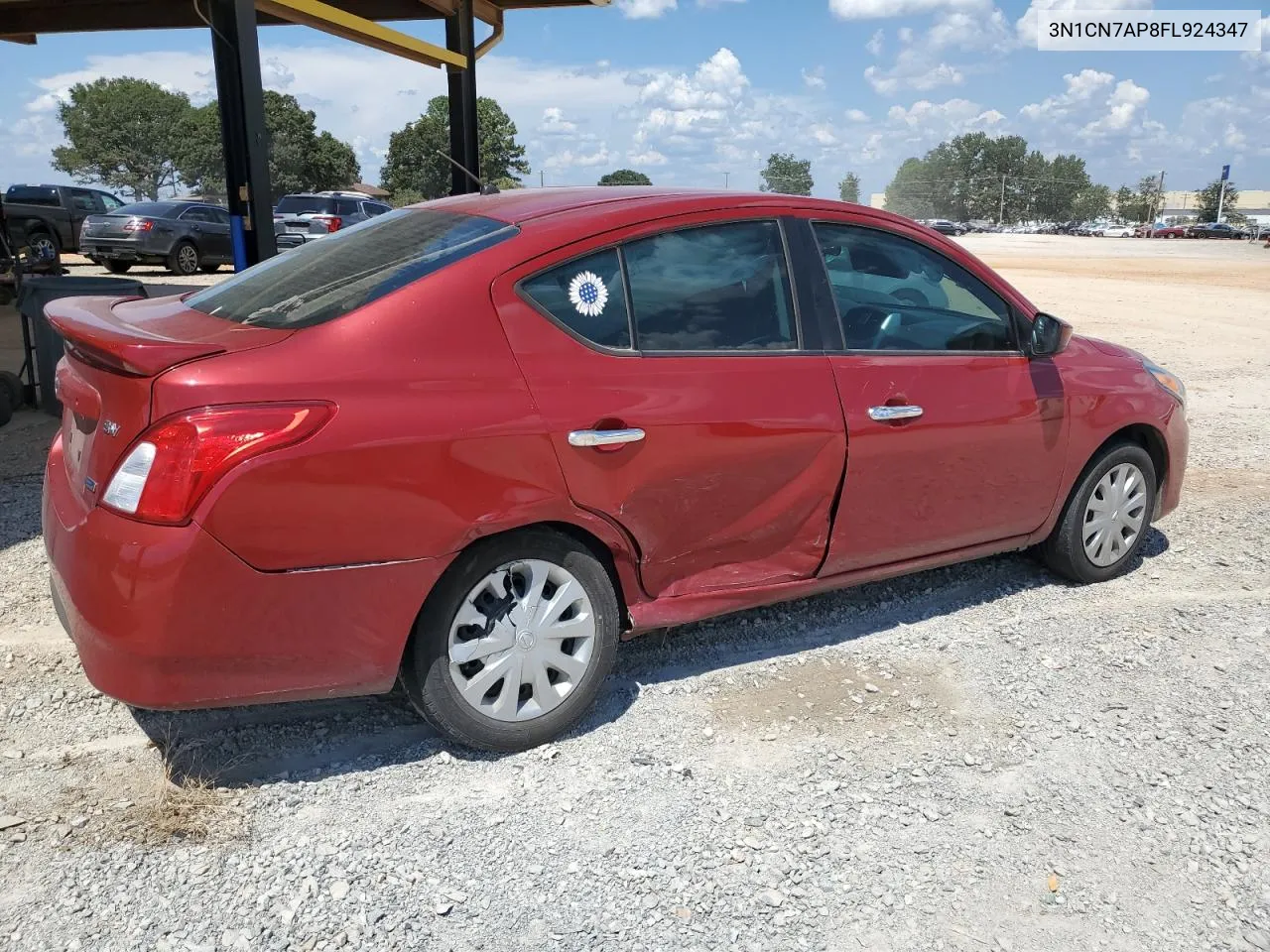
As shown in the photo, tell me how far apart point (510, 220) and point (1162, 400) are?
312cm

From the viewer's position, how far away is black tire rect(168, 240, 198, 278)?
Answer: 61.9ft

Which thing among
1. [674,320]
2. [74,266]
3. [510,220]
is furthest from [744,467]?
[74,266]

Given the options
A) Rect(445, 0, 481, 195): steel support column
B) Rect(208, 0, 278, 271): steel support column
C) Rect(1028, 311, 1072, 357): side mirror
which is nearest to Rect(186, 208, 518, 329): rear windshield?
Rect(1028, 311, 1072, 357): side mirror

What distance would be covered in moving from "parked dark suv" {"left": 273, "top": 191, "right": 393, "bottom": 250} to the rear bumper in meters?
19.0

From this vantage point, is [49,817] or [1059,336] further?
[1059,336]

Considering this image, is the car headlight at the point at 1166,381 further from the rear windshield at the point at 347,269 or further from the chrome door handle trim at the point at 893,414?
the rear windshield at the point at 347,269

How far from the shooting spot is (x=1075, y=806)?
9.82 feet

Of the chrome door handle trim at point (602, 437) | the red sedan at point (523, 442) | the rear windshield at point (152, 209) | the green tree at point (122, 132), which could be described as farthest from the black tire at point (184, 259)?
the green tree at point (122, 132)

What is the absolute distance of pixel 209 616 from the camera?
2.58m

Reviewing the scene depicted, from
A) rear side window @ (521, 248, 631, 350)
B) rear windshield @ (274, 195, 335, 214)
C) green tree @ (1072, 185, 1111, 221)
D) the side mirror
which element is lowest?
Result: the side mirror

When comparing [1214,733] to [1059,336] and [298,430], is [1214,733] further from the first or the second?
[298,430]

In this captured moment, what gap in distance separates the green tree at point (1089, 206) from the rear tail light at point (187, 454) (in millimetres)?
156038

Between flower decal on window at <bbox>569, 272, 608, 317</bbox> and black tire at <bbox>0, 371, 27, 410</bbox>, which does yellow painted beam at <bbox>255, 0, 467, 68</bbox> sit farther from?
flower decal on window at <bbox>569, 272, 608, 317</bbox>

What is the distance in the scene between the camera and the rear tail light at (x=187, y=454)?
8.20 ft
